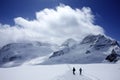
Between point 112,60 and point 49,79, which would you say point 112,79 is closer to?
point 49,79

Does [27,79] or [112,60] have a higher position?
[112,60]

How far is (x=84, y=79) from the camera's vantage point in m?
29.8

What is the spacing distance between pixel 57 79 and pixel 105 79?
982 cm

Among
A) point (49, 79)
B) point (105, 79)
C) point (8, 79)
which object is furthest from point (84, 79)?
point (8, 79)

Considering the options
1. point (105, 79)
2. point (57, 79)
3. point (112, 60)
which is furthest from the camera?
point (112, 60)

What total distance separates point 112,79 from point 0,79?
2221 centimetres

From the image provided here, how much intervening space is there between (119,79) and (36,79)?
54.6 ft

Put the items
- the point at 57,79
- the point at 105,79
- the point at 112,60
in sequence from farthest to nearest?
the point at 112,60 → the point at 105,79 → the point at 57,79

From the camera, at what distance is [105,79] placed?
31.4m

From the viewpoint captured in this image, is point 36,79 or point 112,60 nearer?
point 36,79

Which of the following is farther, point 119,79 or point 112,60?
point 112,60

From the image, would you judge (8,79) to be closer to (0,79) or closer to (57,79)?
(0,79)

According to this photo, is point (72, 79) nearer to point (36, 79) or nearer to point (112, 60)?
point (36, 79)

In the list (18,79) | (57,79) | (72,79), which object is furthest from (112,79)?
(18,79)
